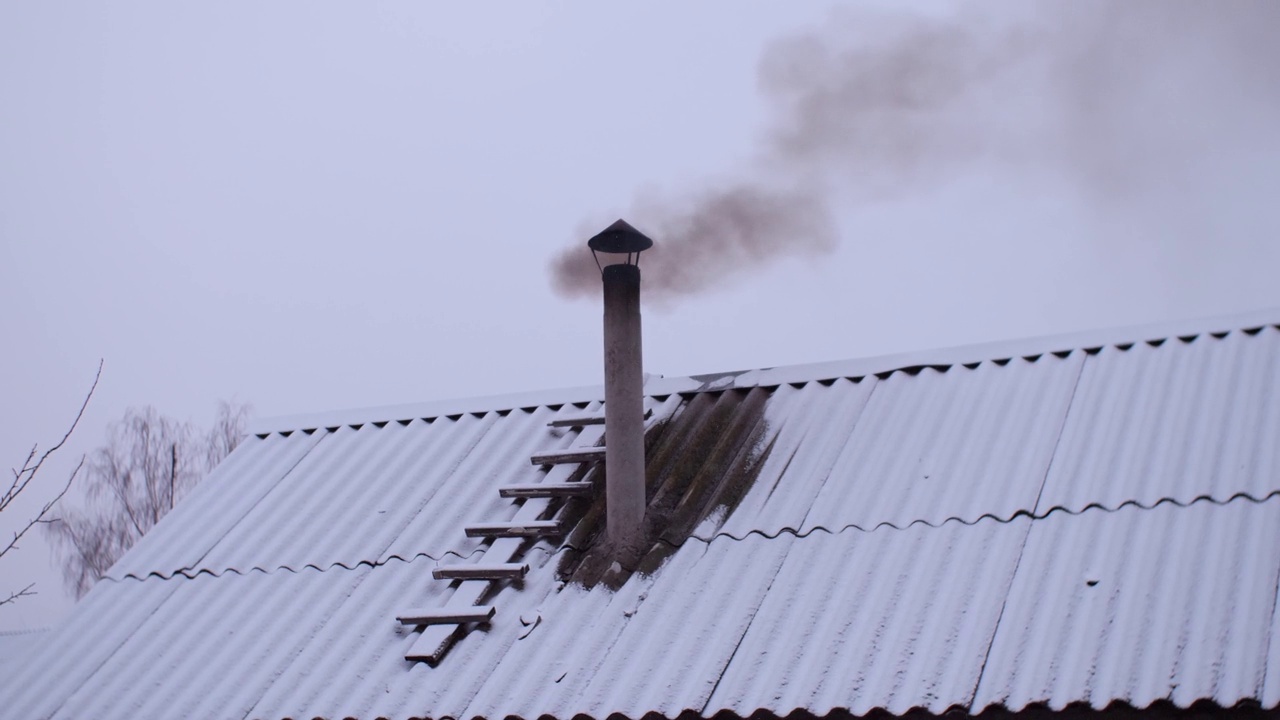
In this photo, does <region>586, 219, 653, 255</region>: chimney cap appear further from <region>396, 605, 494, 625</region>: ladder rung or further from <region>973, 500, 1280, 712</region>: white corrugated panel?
<region>973, 500, 1280, 712</region>: white corrugated panel

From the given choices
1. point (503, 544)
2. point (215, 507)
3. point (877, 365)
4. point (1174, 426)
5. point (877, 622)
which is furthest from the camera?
point (215, 507)

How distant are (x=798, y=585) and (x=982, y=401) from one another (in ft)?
6.15

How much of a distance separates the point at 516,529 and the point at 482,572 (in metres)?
0.38

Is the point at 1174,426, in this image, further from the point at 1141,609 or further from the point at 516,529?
the point at 516,529

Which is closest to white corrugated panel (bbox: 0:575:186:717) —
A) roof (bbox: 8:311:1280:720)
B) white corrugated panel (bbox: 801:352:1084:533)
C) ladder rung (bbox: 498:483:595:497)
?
roof (bbox: 8:311:1280:720)

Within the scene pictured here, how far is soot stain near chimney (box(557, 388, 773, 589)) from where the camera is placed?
613cm

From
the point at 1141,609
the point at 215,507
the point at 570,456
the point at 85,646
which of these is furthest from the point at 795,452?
the point at 85,646

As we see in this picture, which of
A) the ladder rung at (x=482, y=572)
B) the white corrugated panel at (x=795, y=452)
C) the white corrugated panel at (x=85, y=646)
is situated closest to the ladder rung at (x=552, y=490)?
the ladder rung at (x=482, y=572)

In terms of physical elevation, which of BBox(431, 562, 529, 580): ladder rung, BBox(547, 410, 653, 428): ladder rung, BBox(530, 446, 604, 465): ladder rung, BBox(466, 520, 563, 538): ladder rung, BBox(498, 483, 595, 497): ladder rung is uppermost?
BBox(547, 410, 653, 428): ladder rung

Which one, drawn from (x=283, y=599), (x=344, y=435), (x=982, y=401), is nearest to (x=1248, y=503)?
(x=982, y=401)

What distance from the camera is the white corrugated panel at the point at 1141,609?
4.22m

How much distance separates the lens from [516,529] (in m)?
6.51

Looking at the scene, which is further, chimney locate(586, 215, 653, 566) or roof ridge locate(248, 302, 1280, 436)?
roof ridge locate(248, 302, 1280, 436)

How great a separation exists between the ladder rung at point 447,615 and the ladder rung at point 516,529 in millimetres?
622
